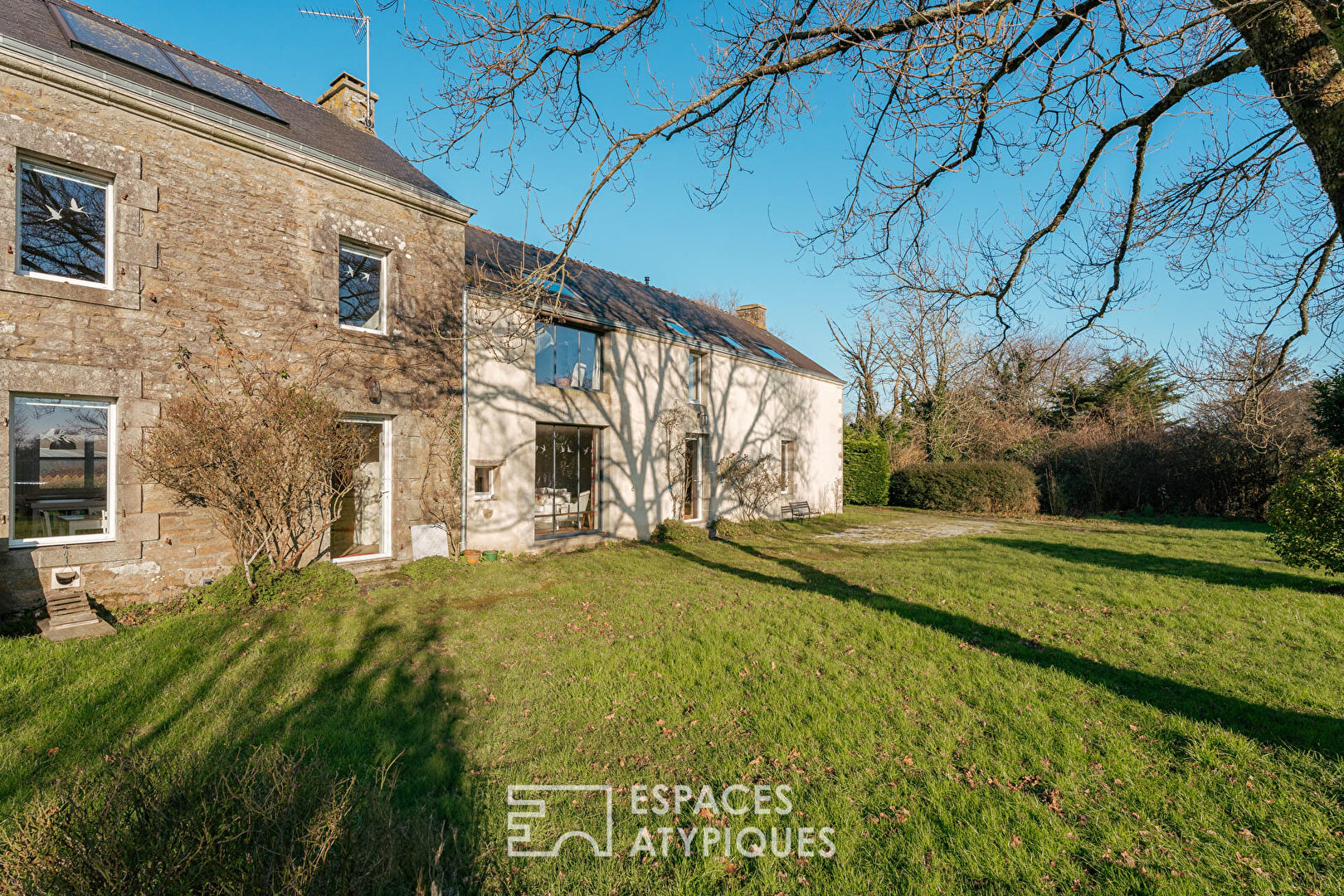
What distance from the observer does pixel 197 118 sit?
7141mm

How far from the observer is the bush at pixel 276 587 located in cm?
676

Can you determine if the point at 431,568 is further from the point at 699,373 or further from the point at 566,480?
the point at 699,373

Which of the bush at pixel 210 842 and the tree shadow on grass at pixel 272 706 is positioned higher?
the bush at pixel 210 842

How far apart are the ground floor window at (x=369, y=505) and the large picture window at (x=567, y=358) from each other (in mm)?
3210

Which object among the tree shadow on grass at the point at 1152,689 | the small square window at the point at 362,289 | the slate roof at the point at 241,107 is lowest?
the tree shadow on grass at the point at 1152,689

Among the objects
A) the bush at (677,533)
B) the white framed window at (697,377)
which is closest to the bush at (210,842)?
the bush at (677,533)

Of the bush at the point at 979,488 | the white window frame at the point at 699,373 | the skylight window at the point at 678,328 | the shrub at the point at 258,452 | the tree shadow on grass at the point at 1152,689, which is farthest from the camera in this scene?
the bush at the point at 979,488

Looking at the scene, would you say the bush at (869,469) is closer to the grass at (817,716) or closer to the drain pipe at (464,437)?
the grass at (817,716)

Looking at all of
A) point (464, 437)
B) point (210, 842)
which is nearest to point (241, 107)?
point (464, 437)

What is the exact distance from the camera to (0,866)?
1.80m

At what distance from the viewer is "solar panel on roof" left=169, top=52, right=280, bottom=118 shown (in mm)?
8023

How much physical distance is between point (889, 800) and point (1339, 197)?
3.99 metres

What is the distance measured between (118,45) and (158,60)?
1.29ft

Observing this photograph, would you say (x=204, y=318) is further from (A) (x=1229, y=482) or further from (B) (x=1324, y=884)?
(A) (x=1229, y=482)
